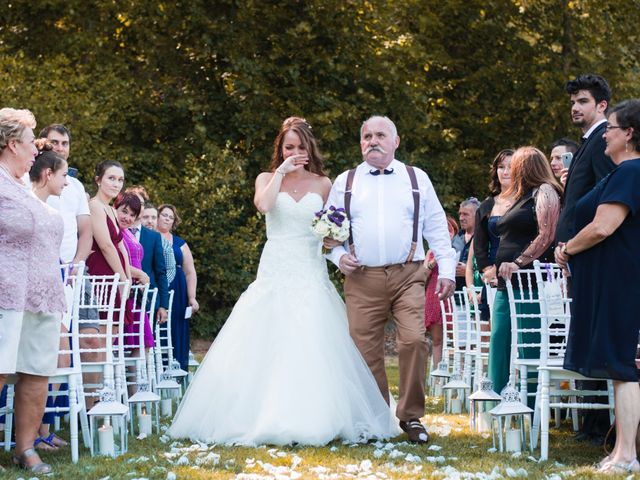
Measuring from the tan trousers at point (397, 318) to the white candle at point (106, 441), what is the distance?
182 cm

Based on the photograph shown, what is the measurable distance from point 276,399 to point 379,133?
1.92 m

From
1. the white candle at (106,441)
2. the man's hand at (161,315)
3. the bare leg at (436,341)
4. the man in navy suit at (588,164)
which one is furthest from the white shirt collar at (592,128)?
the bare leg at (436,341)

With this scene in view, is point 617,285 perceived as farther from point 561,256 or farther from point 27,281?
point 27,281

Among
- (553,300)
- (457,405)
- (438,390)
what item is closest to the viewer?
(553,300)

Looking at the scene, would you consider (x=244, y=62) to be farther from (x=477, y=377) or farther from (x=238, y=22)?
(x=477, y=377)

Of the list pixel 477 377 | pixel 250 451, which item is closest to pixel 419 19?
pixel 477 377

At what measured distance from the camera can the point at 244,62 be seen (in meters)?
18.0

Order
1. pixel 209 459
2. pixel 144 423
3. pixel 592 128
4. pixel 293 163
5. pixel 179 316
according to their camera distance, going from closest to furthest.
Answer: pixel 209 459 → pixel 592 128 → pixel 293 163 → pixel 144 423 → pixel 179 316

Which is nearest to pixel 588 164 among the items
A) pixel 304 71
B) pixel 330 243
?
pixel 330 243

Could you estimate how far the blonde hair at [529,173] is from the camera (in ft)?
24.6

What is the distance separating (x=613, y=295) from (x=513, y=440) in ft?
4.08

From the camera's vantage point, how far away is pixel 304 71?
18.8m

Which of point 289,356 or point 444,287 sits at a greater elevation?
point 444,287

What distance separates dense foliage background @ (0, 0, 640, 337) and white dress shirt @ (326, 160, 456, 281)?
9960 mm
